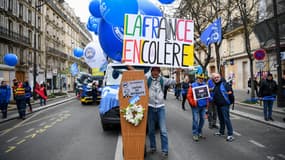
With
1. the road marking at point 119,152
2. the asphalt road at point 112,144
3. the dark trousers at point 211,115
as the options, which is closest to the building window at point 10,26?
the asphalt road at point 112,144

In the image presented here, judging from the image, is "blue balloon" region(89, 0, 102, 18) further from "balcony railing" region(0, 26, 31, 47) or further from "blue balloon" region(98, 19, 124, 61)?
"balcony railing" region(0, 26, 31, 47)

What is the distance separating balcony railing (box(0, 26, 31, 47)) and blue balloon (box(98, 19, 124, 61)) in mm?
28801

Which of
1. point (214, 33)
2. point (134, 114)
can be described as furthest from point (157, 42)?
point (214, 33)

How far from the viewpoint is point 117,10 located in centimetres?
655

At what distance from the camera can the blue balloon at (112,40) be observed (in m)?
6.92

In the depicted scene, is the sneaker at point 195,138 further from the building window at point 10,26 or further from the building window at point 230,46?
the building window at point 10,26

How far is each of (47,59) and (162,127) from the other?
161ft

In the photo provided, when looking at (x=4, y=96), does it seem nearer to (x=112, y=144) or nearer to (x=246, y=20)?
(x=112, y=144)

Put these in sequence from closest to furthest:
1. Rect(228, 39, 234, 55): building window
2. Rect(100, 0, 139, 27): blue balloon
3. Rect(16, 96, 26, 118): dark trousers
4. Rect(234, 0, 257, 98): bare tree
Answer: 1. Rect(100, 0, 139, 27): blue balloon
2. Rect(16, 96, 26, 118): dark trousers
3. Rect(234, 0, 257, 98): bare tree
4. Rect(228, 39, 234, 55): building window

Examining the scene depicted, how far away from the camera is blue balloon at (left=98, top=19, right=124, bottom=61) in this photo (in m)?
6.92

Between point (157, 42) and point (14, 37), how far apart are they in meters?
35.4

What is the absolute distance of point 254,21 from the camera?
59.5 ft

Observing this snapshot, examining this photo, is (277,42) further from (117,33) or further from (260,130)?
(117,33)

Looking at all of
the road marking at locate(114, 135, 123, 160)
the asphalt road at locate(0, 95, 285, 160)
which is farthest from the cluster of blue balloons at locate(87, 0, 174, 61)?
the asphalt road at locate(0, 95, 285, 160)
